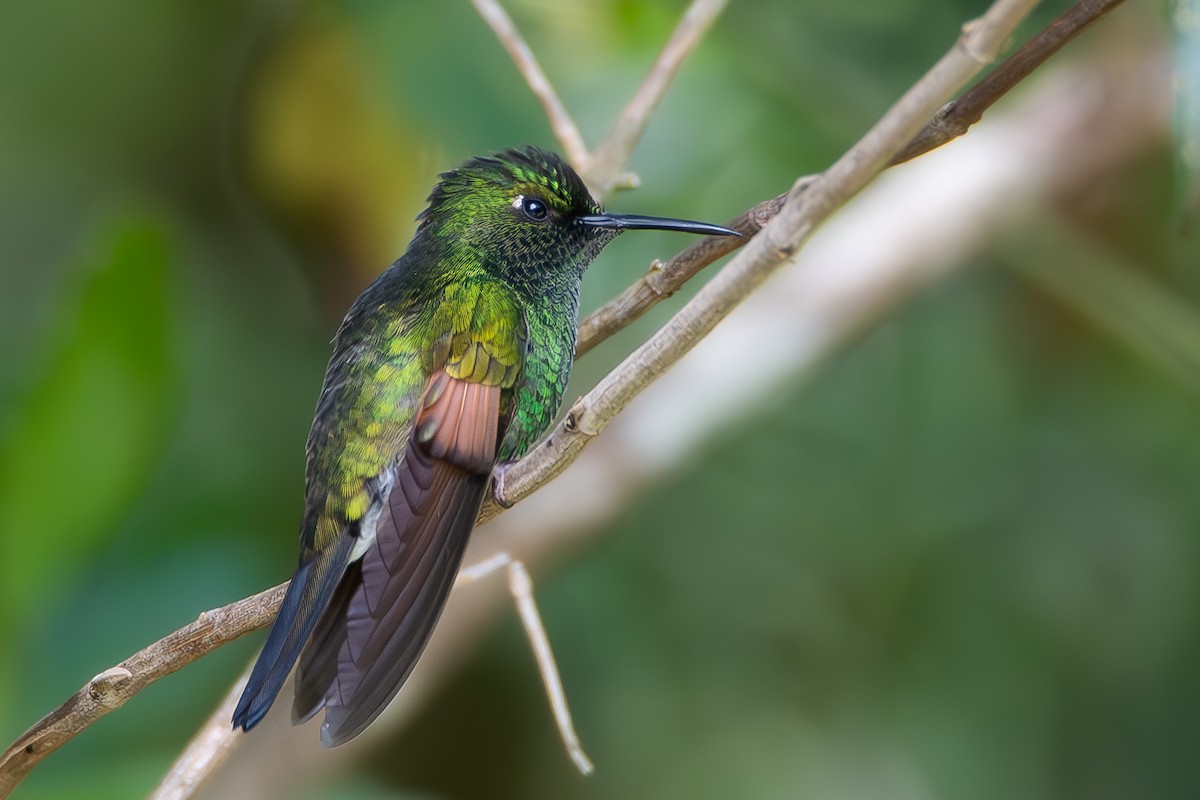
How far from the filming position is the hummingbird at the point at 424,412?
154cm

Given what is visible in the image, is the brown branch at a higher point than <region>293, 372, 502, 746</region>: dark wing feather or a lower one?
higher

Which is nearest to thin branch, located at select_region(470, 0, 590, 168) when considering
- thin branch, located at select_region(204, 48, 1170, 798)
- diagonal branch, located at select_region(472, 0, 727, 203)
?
diagonal branch, located at select_region(472, 0, 727, 203)

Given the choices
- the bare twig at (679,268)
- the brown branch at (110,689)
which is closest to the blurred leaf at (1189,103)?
the bare twig at (679,268)

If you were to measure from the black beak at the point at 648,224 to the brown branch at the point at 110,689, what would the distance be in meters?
0.79

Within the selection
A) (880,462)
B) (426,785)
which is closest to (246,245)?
(426,785)

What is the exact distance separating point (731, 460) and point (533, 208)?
3.88 ft

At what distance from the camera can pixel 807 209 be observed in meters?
1.03

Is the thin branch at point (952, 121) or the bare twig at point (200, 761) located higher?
the thin branch at point (952, 121)

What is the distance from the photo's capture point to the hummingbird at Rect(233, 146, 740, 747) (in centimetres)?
154

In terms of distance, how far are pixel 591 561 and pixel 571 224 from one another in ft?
3.23

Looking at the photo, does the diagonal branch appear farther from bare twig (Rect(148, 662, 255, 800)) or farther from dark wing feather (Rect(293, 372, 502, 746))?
bare twig (Rect(148, 662, 255, 800))

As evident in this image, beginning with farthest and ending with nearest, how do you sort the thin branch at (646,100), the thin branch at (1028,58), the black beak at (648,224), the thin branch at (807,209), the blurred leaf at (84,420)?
the blurred leaf at (84,420) → the thin branch at (646,100) → the black beak at (648,224) → the thin branch at (1028,58) → the thin branch at (807,209)

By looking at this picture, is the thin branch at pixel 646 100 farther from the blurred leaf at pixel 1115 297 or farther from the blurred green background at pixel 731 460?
the blurred leaf at pixel 1115 297

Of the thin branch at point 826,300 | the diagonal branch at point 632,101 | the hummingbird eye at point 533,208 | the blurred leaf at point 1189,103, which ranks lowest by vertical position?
the thin branch at point 826,300
